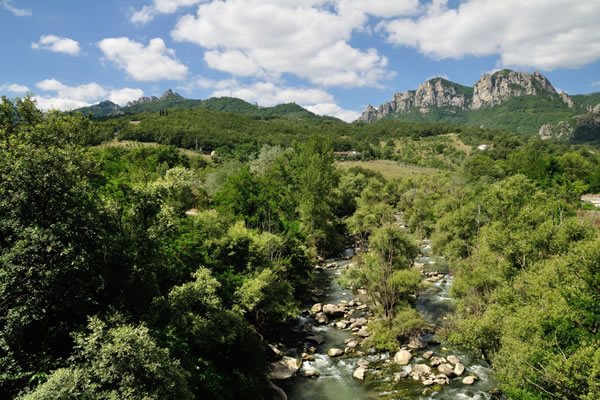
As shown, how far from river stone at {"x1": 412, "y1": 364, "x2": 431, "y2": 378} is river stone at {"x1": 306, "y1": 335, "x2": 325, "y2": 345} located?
1012 centimetres

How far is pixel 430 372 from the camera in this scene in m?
33.8

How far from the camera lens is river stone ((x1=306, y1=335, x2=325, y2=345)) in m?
40.4

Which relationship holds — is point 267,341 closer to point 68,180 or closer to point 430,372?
point 430,372

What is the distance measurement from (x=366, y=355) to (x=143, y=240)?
2543cm

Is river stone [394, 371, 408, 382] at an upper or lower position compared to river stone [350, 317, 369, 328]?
lower

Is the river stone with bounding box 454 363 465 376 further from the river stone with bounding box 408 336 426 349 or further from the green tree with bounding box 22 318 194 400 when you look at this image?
the green tree with bounding box 22 318 194 400

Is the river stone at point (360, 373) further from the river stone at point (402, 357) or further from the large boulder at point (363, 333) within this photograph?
the large boulder at point (363, 333)

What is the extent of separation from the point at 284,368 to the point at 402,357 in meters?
11.1

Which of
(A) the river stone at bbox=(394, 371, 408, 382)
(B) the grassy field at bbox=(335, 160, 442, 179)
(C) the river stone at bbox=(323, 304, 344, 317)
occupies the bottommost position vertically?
(A) the river stone at bbox=(394, 371, 408, 382)

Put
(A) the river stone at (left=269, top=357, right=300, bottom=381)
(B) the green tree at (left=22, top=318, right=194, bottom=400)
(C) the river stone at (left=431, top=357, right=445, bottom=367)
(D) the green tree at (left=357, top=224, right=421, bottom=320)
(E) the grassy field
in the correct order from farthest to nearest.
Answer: (E) the grassy field < (D) the green tree at (left=357, top=224, right=421, bottom=320) < (C) the river stone at (left=431, top=357, right=445, bottom=367) < (A) the river stone at (left=269, top=357, right=300, bottom=381) < (B) the green tree at (left=22, top=318, right=194, bottom=400)

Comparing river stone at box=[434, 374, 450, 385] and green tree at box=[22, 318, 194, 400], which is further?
river stone at box=[434, 374, 450, 385]

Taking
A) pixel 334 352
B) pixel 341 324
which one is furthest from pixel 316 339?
pixel 341 324

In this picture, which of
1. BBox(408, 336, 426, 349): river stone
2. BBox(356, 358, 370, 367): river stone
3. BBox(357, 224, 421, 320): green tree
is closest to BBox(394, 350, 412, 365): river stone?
BBox(408, 336, 426, 349): river stone

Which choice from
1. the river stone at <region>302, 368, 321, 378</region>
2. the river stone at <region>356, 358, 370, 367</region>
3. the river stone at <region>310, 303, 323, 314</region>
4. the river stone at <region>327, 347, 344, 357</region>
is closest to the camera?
the river stone at <region>302, 368, 321, 378</region>
